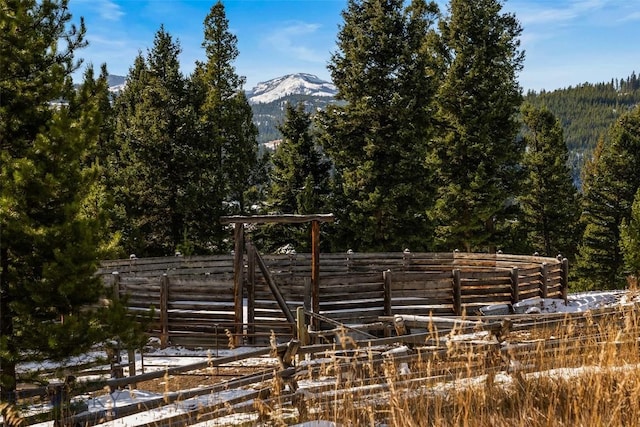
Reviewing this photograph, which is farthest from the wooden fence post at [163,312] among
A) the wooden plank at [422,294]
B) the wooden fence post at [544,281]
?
the wooden fence post at [544,281]

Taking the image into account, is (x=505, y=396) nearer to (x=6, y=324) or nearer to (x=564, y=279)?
(x=6, y=324)

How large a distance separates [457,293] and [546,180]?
23351mm

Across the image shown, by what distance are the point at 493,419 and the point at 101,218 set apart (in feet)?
24.5

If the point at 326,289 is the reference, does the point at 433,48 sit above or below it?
above

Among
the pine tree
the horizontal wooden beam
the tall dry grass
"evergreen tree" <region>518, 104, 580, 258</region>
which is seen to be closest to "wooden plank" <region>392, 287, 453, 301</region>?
the horizontal wooden beam

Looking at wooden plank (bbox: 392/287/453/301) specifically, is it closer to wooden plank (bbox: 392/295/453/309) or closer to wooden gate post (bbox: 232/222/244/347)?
wooden plank (bbox: 392/295/453/309)

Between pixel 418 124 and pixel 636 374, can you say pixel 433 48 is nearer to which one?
pixel 418 124

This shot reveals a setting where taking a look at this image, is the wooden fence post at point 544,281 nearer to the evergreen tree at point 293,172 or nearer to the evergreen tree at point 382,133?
the evergreen tree at point 382,133

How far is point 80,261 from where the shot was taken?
8.70m

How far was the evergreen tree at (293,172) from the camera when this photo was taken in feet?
96.9

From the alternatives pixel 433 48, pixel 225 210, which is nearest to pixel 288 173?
pixel 225 210

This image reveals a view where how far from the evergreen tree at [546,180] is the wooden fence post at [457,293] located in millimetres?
21200

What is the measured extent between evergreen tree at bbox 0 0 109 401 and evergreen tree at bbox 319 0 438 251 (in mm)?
18294

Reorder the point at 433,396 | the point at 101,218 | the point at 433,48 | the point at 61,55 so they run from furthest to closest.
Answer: the point at 433,48 < the point at 61,55 < the point at 101,218 < the point at 433,396
